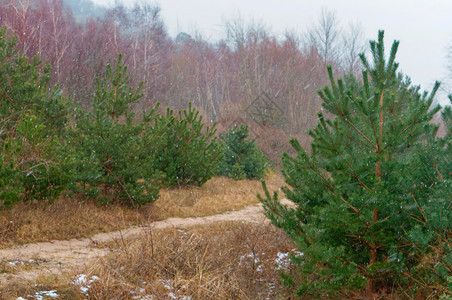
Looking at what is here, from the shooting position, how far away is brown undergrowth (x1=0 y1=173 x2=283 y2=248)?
7129mm

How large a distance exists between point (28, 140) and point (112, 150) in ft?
6.23

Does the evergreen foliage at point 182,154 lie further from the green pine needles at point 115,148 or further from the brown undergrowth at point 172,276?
the brown undergrowth at point 172,276

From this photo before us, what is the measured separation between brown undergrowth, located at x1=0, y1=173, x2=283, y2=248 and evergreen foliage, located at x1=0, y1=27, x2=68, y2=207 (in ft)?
1.18

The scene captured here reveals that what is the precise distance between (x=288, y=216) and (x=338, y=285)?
1.07 m

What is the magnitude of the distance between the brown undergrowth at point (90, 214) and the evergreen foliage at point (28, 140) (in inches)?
14.2

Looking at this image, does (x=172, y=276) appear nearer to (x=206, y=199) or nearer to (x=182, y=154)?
(x=206, y=199)

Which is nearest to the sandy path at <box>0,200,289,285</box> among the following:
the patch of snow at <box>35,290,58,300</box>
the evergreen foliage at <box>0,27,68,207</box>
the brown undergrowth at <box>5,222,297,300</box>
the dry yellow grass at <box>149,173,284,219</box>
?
the brown undergrowth at <box>5,222,297,300</box>

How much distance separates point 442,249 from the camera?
3.93m

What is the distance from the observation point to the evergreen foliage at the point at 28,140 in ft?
22.7

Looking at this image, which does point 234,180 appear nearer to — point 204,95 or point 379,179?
point 379,179

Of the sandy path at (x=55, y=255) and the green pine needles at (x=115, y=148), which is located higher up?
the green pine needles at (x=115, y=148)

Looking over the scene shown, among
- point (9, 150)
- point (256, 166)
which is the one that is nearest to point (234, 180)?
point (256, 166)

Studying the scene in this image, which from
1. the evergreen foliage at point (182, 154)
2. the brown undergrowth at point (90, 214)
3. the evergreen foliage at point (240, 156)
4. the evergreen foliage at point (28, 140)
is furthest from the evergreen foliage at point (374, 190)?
the evergreen foliage at point (240, 156)

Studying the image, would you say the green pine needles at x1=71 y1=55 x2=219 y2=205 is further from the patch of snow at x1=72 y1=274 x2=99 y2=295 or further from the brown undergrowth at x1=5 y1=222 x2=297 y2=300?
the patch of snow at x1=72 y1=274 x2=99 y2=295
